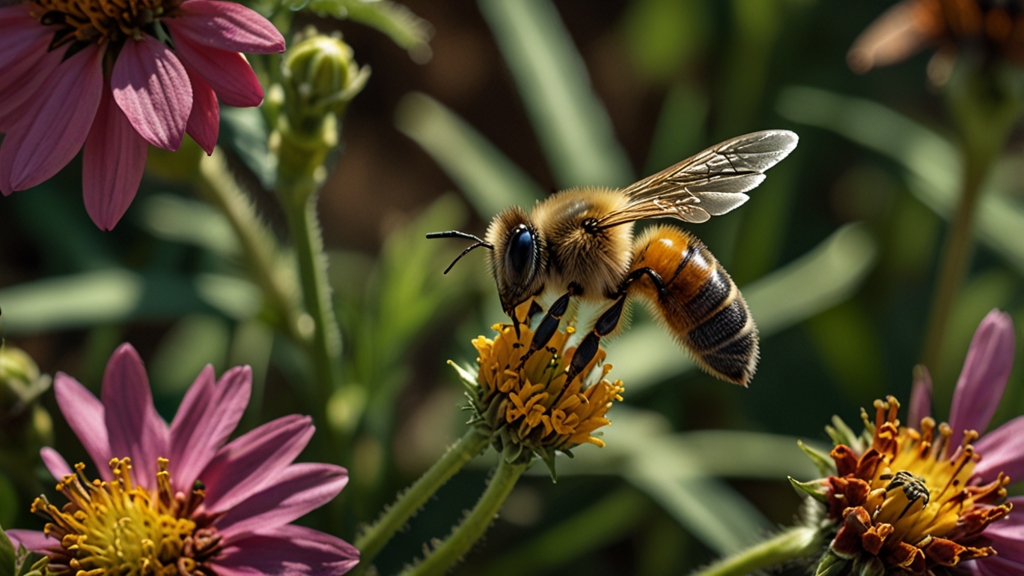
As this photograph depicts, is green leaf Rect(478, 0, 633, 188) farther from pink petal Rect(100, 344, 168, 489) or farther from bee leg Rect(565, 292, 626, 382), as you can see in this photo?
pink petal Rect(100, 344, 168, 489)

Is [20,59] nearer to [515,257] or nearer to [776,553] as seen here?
[515,257]

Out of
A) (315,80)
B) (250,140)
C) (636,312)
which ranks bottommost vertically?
(636,312)

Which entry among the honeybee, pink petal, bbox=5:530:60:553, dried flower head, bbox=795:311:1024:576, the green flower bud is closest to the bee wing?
the honeybee

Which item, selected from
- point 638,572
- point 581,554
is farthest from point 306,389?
point 638,572

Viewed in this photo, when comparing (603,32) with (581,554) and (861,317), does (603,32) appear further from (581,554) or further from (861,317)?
(581,554)

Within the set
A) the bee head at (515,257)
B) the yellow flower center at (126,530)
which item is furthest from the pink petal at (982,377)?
the yellow flower center at (126,530)

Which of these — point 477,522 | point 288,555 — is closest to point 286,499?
point 288,555
